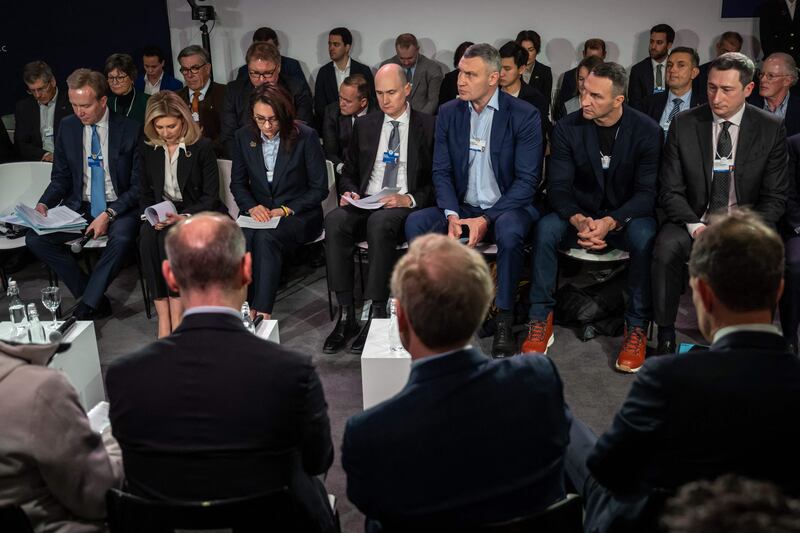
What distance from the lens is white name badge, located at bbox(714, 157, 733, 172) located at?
410 centimetres

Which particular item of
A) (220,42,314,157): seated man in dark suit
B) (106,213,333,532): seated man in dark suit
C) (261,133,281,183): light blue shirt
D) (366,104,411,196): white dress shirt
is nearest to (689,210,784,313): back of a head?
(106,213,333,532): seated man in dark suit

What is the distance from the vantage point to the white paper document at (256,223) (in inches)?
176

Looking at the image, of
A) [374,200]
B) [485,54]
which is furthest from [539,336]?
[485,54]

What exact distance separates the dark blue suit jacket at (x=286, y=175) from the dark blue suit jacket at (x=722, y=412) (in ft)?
10.4

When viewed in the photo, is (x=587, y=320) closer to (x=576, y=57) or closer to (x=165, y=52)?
(x=576, y=57)

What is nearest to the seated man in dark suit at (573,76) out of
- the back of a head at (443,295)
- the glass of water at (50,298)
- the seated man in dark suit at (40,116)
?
the seated man in dark suit at (40,116)

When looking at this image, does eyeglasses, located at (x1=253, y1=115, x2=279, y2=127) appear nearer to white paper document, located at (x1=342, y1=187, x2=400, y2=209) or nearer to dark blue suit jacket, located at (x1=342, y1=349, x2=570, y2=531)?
white paper document, located at (x1=342, y1=187, x2=400, y2=209)

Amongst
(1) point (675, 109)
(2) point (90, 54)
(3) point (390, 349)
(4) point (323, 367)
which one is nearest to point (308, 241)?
(4) point (323, 367)

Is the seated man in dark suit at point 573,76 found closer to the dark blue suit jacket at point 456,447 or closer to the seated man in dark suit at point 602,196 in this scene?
the seated man in dark suit at point 602,196

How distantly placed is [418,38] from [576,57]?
1.55m

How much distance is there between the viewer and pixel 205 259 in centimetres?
199

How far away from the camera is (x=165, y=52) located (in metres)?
7.82

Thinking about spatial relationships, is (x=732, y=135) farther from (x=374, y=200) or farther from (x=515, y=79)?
(x=515, y=79)

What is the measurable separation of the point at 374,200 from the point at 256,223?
2.28 feet
